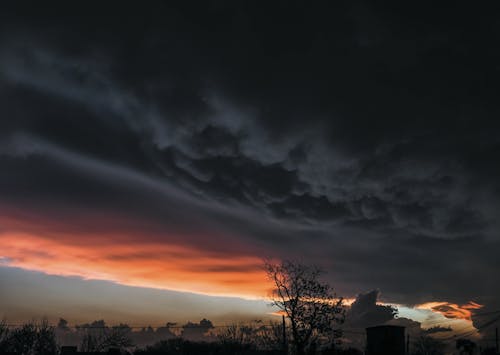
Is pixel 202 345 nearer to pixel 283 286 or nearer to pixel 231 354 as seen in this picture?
pixel 231 354

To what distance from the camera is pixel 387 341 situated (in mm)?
35219

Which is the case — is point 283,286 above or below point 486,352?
above

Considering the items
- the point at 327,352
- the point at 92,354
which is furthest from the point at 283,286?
the point at 92,354

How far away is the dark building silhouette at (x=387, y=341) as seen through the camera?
35.1 metres

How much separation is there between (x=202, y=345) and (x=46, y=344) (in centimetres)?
3759

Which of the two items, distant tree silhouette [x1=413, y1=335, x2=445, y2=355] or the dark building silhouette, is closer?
the dark building silhouette

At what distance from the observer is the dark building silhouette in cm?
3512

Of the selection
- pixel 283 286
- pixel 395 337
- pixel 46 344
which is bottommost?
pixel 46 344

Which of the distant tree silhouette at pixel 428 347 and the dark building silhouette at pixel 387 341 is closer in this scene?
the dark building silhouette at pixel 387 341

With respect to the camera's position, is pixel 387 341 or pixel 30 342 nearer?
pixel 387 341

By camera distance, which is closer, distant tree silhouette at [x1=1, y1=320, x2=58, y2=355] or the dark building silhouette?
the dark building silhouette

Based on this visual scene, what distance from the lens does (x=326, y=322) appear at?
205 ft

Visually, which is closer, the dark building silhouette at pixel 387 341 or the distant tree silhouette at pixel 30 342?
the dark building silhouette at pixel 387 341

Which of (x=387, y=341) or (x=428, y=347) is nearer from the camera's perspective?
(x=387, y=341)
